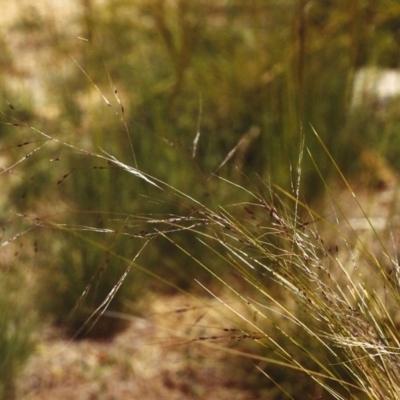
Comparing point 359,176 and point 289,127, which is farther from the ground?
point 289,127

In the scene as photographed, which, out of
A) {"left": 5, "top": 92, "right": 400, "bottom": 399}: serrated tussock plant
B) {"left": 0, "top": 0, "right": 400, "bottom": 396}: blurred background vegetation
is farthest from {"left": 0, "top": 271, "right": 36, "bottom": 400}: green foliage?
{"left": 5, "top": 92, "right": 400, "bottom": 399}: serrated tussock plant

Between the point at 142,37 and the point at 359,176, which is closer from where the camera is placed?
the point at 359,176

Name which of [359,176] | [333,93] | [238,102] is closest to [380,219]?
[359,176]

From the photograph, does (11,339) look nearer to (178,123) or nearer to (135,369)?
(135,369)

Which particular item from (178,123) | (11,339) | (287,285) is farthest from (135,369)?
(178,123)

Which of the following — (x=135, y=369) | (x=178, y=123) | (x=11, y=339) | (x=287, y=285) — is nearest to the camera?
(x=287, y=285)

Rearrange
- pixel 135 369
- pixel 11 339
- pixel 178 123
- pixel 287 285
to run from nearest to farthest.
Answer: pixel 287 285 → pixel 11 339 → pixel 135 369 → pixel 178 123

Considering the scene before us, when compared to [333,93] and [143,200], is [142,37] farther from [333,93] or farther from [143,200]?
[143,200]

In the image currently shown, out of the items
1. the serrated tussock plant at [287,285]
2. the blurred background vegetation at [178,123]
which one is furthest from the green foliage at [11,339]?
the serrated tussock plant at [287,285]
